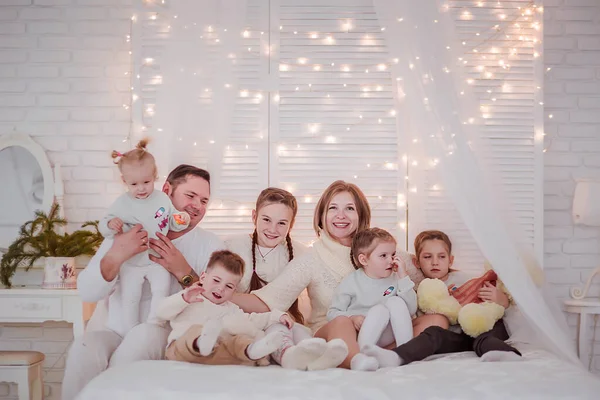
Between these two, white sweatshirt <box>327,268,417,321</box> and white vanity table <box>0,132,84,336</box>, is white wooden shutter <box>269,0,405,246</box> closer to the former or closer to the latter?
white sweatshirt <box>327,268,417,321</box>

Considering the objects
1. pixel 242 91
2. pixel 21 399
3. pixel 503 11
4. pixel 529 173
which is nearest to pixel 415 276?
pixel 529 173

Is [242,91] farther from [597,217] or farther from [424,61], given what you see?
[597,217]

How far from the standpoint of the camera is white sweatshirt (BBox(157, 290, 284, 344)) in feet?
7.41

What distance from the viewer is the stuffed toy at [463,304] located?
7.94 ft

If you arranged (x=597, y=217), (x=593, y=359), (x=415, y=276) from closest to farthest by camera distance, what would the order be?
(x=415, y=276) → (x=597, y=217) → (x=593, y=359)

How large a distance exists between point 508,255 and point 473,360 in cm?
38

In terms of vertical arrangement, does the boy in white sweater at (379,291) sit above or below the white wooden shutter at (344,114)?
below

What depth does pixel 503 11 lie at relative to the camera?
322 cm

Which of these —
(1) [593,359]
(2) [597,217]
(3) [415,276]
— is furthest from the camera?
Answer: (1) [593,359]

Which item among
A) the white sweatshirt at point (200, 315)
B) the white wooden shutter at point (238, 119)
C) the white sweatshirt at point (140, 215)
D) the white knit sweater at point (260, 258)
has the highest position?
the white wooden shutter at point (238, 119)

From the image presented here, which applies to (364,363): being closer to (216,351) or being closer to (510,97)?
(216,351)

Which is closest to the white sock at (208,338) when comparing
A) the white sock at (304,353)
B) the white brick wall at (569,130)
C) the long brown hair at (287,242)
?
the white sock at (304,353)

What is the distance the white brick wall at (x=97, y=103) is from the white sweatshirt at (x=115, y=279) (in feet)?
2.63

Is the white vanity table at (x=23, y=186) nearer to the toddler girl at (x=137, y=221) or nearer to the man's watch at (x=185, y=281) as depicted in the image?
the toddler girl at (x=137, y=221)
